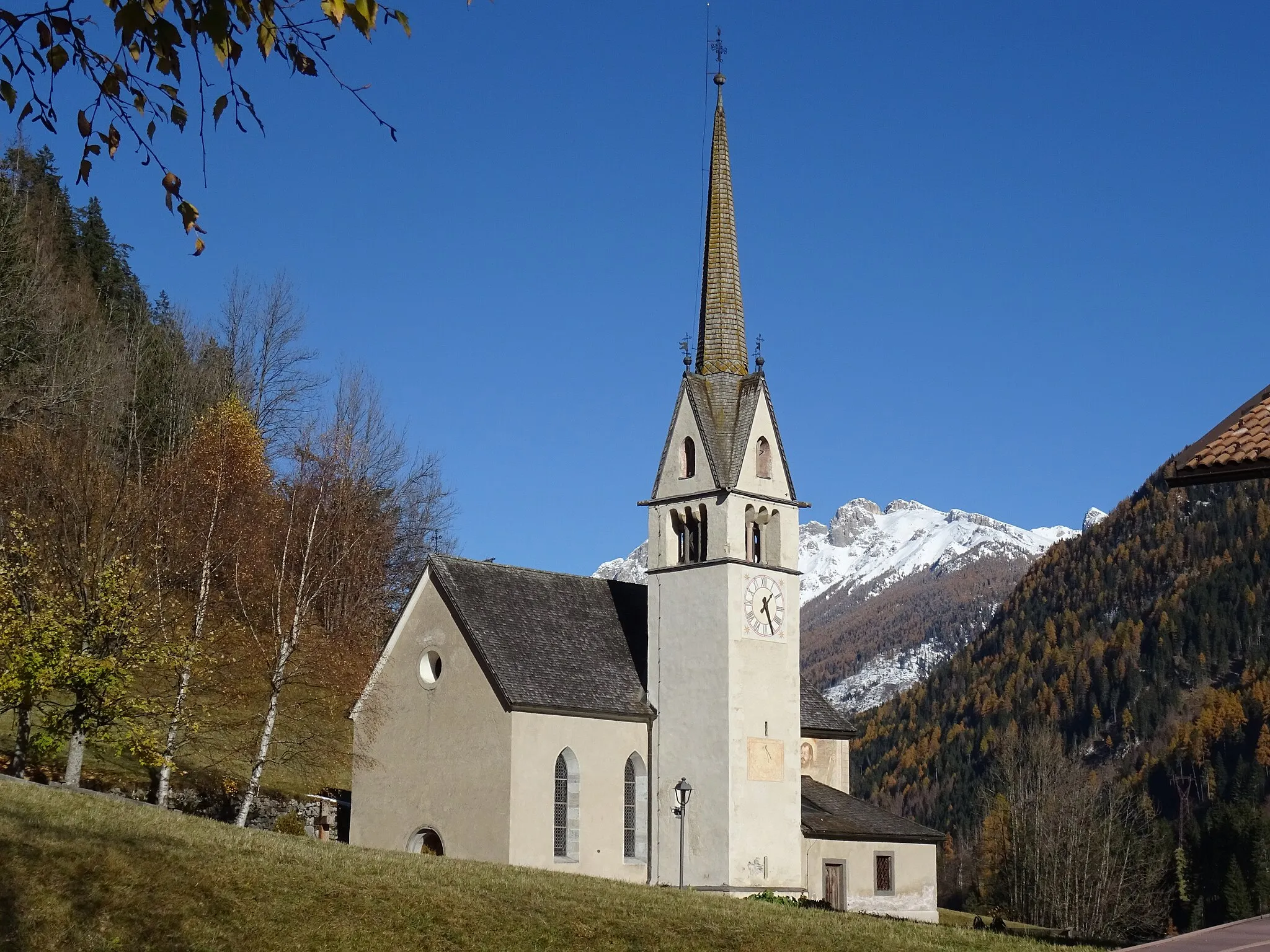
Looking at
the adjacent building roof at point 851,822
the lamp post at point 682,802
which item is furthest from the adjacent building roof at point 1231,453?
the adjacent building roof at point 851,822

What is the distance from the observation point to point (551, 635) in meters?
43.9

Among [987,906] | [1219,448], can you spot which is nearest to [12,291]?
[1219,448]

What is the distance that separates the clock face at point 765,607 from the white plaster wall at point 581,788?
14.6ft

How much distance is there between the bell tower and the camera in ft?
137

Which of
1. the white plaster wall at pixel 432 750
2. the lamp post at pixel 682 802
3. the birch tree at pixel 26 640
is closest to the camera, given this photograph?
the birch tree at pixel 26 640

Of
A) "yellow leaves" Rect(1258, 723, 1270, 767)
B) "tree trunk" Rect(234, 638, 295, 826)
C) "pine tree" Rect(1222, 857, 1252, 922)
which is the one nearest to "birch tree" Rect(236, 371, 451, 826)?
"tree trunk" Rect(234, 638, 295, 826)

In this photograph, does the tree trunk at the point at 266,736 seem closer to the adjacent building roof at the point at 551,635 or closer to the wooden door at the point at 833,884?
the adjacent building roof at the point at 551,635

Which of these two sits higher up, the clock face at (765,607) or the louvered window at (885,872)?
the clock face at (765,607)

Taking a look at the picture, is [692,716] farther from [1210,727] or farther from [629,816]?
[1210,727]

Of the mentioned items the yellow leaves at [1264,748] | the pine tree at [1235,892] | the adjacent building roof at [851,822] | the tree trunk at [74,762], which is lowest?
the pine tree at [1235,892]

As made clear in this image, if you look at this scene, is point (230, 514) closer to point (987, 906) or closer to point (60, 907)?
point (60, 907)

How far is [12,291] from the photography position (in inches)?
2408

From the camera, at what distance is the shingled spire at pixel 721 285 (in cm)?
4728

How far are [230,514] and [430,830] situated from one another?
1631 centimetres
